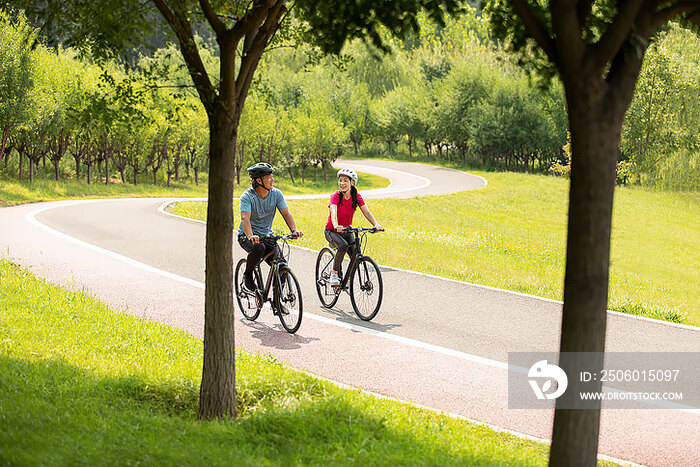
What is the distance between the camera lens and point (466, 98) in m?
68.2

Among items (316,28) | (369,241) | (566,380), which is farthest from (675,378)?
(369,241)

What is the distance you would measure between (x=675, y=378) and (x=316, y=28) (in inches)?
216

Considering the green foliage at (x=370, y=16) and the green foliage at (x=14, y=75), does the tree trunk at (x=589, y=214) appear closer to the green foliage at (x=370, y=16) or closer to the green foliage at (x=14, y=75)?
the green foliage at (x=370, y=16)

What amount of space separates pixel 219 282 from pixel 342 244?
4.23 metres

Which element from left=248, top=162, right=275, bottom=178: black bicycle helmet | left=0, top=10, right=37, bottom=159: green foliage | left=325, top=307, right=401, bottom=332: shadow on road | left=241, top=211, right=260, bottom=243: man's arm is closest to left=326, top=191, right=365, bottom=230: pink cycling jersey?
left=325, top=307, right=401, bottom=332: shadow on road

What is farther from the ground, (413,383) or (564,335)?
(564,335)

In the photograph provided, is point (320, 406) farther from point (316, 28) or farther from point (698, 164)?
point (698, 164)

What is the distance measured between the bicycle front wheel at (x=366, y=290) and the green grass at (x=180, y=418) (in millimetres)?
2348

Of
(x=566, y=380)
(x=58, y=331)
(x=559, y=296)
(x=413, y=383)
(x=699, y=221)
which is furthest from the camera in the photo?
(x=699, y=221)

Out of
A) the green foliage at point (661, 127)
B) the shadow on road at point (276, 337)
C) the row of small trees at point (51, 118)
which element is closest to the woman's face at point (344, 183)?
the shadow on road at point (276, 337)

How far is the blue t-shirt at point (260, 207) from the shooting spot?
356 inches

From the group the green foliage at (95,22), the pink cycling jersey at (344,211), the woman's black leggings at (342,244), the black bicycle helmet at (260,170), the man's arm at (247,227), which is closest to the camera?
the green foliage at (95,22)

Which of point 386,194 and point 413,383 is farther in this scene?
point 386,194

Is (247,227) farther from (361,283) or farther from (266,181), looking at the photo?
(361,283)
